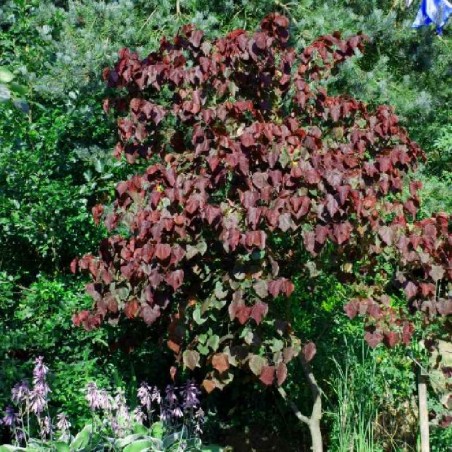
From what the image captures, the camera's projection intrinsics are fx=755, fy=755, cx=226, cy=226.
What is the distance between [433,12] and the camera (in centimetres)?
620

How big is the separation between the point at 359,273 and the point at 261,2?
3114 mm

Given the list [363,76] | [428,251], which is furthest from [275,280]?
[363,76]

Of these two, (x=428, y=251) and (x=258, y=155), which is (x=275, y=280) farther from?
(x=428, y=251)

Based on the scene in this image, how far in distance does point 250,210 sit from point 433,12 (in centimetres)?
404

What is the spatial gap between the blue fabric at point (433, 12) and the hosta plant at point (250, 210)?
2855 millimetres

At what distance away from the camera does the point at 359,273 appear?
370cm

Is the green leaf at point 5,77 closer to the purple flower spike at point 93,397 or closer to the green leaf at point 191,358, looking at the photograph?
the green leaf at point 191,358

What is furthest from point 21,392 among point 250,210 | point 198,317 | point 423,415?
point 423,415

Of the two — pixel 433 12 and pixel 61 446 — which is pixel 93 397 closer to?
pixel 61 446

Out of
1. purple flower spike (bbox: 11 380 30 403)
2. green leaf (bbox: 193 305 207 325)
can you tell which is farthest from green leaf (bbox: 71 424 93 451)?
green leaf (bbox: 193 305 207 325)

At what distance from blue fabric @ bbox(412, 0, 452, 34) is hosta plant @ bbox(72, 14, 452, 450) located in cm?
285

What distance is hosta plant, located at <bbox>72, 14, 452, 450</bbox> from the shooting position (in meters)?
3.00

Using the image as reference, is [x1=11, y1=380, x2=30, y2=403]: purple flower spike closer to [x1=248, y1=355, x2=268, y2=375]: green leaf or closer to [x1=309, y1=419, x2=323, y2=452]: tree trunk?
[x1=248, y1=355, x2=268, y2=375]: green leaf

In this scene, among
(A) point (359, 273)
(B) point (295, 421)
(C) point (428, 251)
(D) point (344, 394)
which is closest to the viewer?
(C) point (428, 251)
